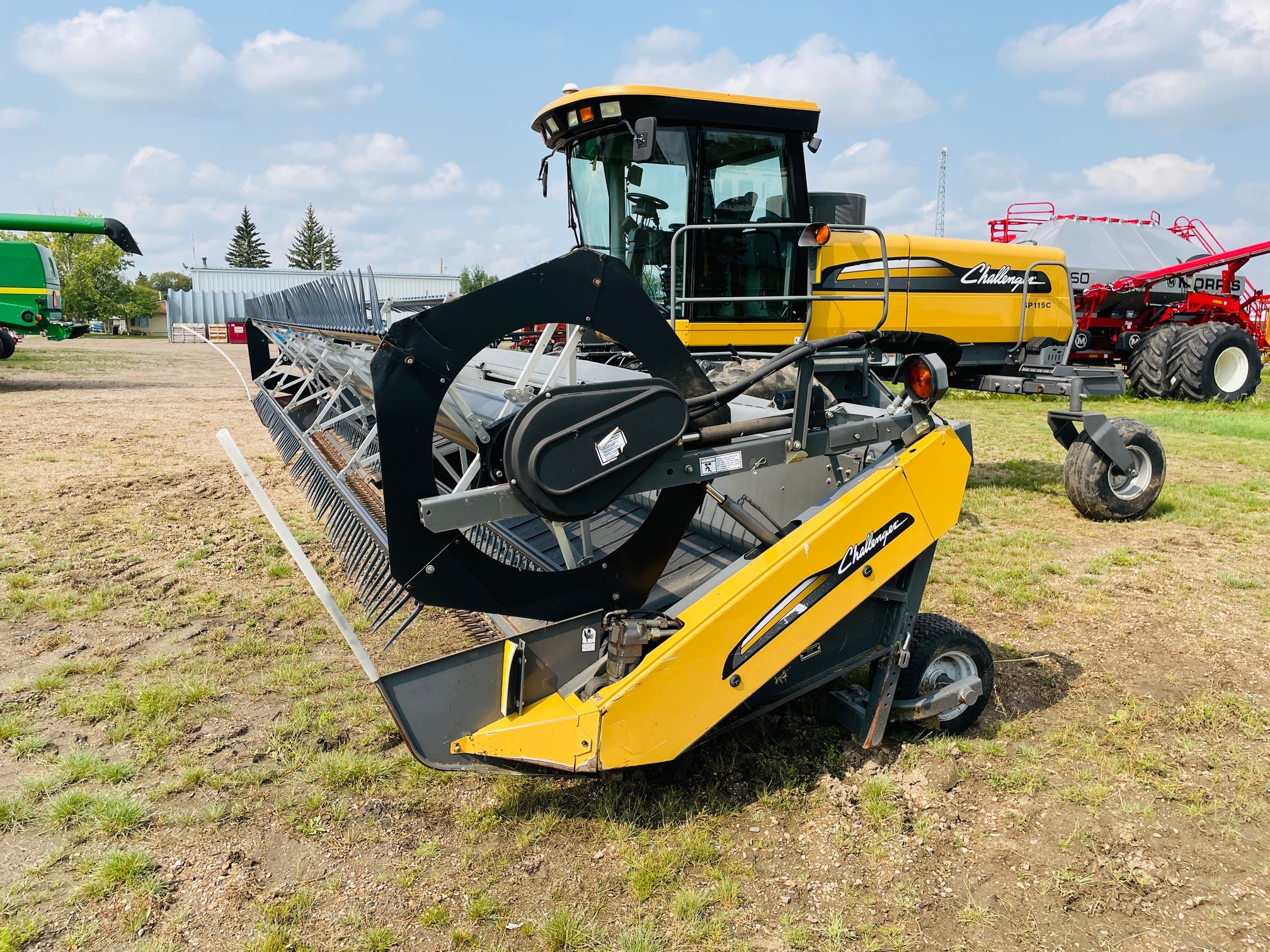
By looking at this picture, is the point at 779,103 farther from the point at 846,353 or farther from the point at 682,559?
the point at 682,559

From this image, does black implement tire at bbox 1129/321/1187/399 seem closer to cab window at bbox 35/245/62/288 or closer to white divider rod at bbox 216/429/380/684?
white divider rod at bbox 216/429/380/684

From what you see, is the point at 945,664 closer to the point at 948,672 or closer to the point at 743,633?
the point at 948,672

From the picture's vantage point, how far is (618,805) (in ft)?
8.64

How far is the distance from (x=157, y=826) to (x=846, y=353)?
375 centimetres

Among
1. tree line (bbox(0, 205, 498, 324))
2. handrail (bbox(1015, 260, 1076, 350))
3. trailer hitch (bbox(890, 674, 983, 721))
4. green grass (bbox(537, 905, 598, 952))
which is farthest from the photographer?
tree line (bbox(0, 205, 498, 324))

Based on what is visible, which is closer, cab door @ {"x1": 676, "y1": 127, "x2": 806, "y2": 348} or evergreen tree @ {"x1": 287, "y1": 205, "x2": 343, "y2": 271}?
cab door @ {"x1": 676, "y1": 127, "x2": 806, "y2": 348}

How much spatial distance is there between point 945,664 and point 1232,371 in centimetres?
1287

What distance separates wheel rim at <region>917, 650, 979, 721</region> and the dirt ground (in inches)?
5.2

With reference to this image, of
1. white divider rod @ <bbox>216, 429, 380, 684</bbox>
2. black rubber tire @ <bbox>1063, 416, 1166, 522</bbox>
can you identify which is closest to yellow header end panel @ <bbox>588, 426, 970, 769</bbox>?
white divider rod @ <bbox>216, 429, 380, 684</bbox>

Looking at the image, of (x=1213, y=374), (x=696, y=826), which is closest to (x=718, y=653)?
(x=696, y=826)

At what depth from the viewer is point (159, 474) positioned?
23.5 feet

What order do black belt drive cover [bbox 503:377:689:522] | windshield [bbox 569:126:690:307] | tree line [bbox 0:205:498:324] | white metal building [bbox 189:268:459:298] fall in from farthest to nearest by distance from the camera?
1. tree line [bbox 0:205:498:324]
2. white metal building [bbox 189:268:459:298]
3. windshield [bbox 569:126:690:307]
4. black belt drive cover [bbox 503:377:689:522]

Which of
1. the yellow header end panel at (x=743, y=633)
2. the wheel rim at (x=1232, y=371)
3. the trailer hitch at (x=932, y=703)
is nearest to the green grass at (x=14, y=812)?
the yellow header end panel at (x=743, y=633)

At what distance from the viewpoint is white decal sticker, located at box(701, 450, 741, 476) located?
2.55 metres
